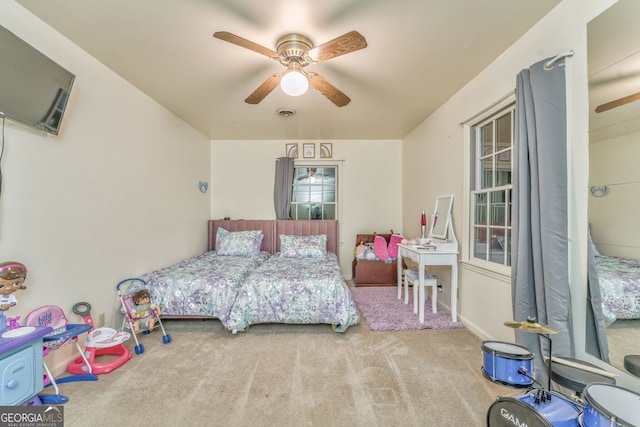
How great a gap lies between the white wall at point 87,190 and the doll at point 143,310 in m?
0.23

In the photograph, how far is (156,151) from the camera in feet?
10.3

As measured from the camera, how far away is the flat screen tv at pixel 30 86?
4.97ft

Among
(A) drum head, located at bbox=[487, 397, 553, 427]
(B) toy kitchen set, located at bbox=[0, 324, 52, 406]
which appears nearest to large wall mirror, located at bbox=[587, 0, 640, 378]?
(A) drum head, located at bbox=[487, 397, 553, 427]

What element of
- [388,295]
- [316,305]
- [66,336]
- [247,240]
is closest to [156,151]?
[247,240]

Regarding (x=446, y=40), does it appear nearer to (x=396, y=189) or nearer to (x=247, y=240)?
(x=396, y=189)

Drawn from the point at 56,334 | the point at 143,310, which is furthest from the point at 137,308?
the point at 56,334

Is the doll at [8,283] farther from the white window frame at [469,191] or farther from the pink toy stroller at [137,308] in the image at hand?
the white window frame at [469,191]

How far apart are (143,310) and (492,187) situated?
3.50m

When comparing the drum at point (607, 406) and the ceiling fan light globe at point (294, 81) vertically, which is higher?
the ceiling fan light globe at point (294, 81)

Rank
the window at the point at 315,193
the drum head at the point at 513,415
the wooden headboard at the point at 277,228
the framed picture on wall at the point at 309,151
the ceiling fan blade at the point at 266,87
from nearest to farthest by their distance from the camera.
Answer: the drum head at the point at 513,415 < the ceiling fan blade at the point at 266,87 < the wooden headboard at the point at 277,228 < the framed picture on wall at the point at 309,151 < the window at the point at 315,193

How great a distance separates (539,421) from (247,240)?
12.0 feet

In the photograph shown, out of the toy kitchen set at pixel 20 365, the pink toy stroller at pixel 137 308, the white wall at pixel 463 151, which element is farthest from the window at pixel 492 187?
the toy kitchen set at pixel 20 365

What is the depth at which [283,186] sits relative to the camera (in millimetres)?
4598

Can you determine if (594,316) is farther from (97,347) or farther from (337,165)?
(337,165)
